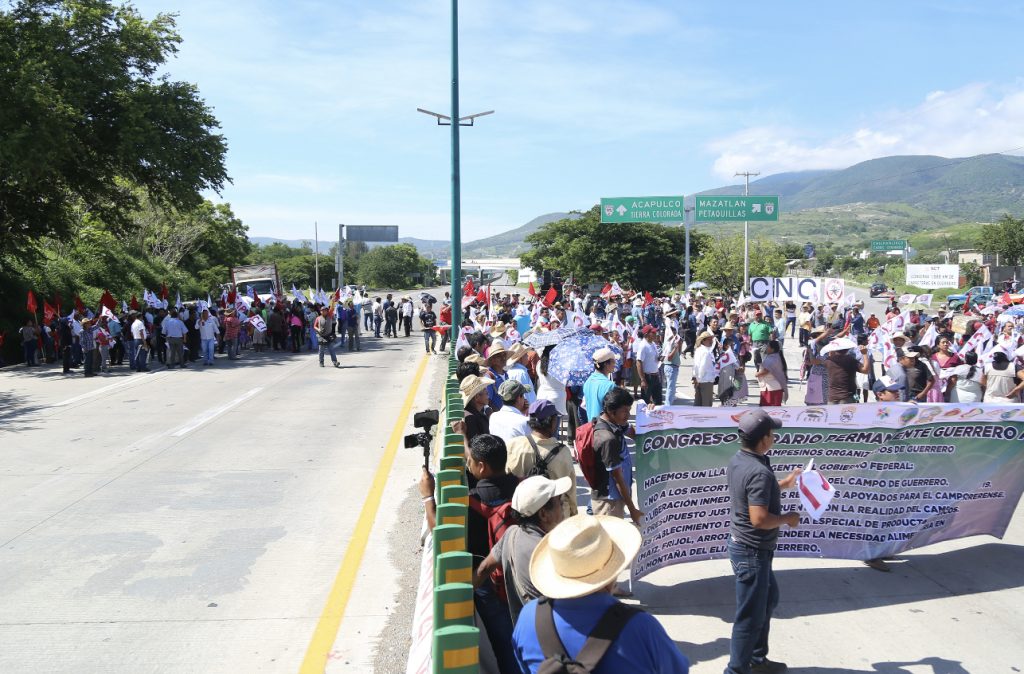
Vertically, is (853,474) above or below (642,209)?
below

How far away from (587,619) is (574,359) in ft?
27.2

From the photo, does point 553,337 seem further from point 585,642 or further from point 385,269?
point 385,269

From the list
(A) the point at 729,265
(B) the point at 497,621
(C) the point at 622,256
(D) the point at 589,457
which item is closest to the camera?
(B) the point at 497,621

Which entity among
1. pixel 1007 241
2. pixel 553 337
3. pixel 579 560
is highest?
pixel 1007 241

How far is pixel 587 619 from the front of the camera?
2898 millimetres

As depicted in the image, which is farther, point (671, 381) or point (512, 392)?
point (671, 381)

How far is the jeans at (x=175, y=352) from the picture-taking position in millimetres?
22062

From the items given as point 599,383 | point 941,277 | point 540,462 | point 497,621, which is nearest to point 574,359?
point 599,383

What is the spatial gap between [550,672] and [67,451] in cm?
1099

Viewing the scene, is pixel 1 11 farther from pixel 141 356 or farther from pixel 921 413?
pixel 921 413

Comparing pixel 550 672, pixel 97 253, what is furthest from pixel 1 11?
pixel 550 672

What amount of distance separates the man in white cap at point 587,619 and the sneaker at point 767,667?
2447 millimetres

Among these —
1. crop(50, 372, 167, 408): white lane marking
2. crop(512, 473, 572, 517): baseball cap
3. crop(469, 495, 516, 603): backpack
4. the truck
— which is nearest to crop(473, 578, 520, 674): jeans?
crop(469, 495, 516, 603): backpack

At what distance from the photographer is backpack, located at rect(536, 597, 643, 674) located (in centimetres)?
279
